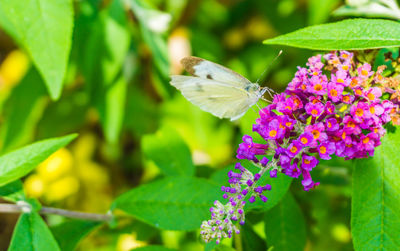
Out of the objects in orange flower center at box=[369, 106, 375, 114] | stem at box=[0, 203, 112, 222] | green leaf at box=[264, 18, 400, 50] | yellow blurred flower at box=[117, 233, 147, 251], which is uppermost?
green leaf at box=[264, 18, 400, 50]

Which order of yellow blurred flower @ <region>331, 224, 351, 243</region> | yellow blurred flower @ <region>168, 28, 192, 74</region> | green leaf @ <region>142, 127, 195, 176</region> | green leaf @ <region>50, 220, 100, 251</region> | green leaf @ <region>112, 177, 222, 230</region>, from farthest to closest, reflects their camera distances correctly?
yellow blurred flower @ <region>168, 28, 192, 74</region>
yellow blurred flower @ <region>331, 224, 351, 243</region>
green leaf @ <region>142, 127, 195, 176</region>
green leaf @ <region>50, 220, 100, 251</region>
green leaf @ <region>112, 177, 222, 230</region>

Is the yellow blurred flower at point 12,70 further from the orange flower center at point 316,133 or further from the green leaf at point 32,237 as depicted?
the orange flower center at point 316,133

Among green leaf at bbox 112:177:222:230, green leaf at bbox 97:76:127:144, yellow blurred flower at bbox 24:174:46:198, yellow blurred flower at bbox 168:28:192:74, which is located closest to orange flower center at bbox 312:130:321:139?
green leaf at bbox 112:177:222:230

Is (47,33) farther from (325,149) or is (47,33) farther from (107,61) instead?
(325,149)

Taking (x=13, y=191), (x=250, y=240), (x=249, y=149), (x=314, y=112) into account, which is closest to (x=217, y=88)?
(x=249, y=149)

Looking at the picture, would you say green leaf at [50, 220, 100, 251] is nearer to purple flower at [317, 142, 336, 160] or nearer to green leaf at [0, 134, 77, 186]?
green leaf at [0, 134, 77, 186]

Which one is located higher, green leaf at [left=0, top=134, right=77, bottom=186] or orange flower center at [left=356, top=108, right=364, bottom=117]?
orange flower center at [left=356, top=108, right=364, bottom=117]

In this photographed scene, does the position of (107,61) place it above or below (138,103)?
above
